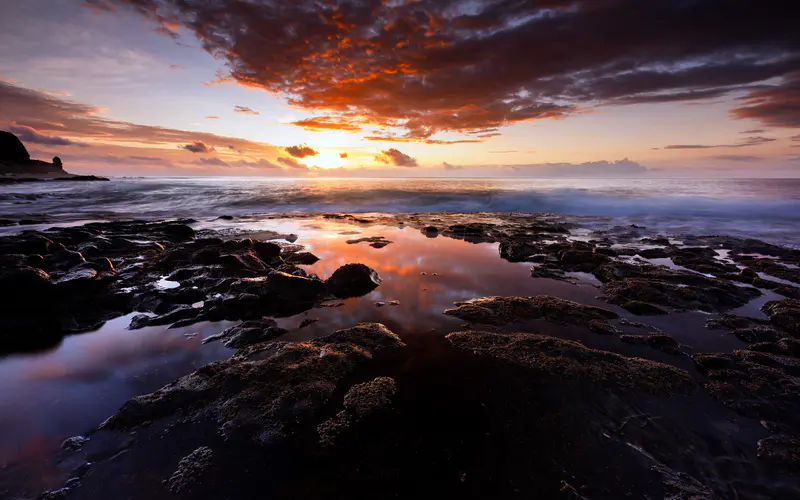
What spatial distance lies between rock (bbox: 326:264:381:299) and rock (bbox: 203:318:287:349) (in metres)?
2.26

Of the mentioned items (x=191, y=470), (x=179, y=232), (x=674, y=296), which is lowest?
(x=191, y=470)

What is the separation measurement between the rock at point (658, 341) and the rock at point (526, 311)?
65cm

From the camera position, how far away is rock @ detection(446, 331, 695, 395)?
510 centimetres

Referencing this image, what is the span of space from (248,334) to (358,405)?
10.7 feet

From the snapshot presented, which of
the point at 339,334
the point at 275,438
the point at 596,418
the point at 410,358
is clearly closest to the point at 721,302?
the point at 596,418

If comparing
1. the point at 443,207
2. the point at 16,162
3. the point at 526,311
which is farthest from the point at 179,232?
the point at 16,162

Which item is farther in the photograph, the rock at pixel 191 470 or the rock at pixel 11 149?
Result: the rock at pixel 11 149

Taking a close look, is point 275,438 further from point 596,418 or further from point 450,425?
point 596,418

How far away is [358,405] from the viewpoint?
4.59m

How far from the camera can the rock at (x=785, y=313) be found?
6.82 meters

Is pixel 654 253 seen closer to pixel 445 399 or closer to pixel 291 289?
pixel 445 399

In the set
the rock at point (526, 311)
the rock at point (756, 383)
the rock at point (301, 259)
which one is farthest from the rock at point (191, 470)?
the rock at point (301, 259)

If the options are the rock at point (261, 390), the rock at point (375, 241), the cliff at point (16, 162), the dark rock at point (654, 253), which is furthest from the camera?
the cliff at point (16, 162)

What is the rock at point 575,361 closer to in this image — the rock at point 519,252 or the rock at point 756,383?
the rock at point 756,383
